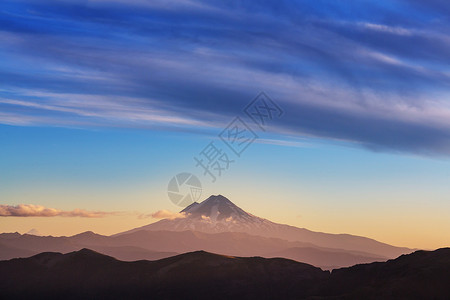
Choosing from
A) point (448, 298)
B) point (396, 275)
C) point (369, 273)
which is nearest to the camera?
point (448, 298)

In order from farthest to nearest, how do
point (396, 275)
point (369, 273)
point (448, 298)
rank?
point (369, 273)
point (396, 275)
point (448, 298)

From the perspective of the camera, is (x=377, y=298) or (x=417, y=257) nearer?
(x=377, y=298)

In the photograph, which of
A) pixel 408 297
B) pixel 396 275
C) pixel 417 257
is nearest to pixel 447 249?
pixel 417 257

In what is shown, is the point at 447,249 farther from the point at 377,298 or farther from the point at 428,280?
the point at 377,298

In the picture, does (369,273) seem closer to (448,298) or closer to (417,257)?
(417,257)

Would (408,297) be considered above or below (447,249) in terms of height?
below

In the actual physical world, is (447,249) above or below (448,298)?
above

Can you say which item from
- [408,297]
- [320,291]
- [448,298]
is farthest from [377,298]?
[320,291]
